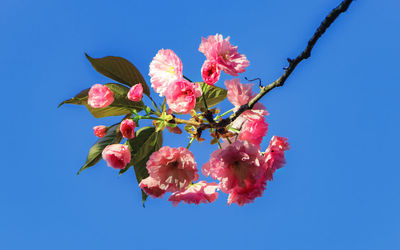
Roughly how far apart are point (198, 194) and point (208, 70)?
58cm

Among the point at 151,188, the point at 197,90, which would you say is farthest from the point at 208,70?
the point at 151,188

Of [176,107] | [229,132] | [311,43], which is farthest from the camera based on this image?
[229,132]

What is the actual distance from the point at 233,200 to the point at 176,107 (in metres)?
0.51

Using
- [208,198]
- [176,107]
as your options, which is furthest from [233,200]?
[176,107]

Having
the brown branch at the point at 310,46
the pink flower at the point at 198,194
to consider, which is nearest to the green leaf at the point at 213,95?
the pink flower at the point at 198,194

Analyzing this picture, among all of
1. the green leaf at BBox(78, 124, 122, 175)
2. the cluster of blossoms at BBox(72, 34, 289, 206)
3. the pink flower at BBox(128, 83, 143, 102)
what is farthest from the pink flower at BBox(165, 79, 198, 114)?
the green leaf at BBox(78, 124, 122, 175)

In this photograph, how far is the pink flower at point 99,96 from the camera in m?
1.41

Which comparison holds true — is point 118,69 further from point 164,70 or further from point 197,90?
point 197,90

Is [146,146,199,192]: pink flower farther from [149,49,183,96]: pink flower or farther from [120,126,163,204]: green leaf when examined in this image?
[149,49,183,96]: pink flower

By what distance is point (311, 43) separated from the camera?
0.95 metres

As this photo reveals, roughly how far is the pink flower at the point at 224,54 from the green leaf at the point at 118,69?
Result: 34cm

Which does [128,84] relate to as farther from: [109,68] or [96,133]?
[96,133]

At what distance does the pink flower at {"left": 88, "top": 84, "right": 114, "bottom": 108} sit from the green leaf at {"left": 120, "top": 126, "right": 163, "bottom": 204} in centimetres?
21

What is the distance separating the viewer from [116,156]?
55.0 inches
